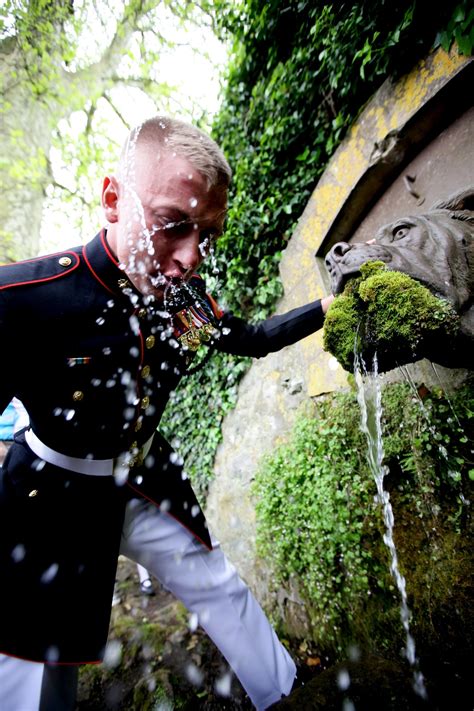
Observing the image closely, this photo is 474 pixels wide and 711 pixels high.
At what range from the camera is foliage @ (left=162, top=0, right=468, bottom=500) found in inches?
80.4

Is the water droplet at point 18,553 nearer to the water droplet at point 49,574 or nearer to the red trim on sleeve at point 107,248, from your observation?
the water droplet at point 49,574

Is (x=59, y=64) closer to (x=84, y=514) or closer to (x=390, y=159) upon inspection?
(x=390, y=159)

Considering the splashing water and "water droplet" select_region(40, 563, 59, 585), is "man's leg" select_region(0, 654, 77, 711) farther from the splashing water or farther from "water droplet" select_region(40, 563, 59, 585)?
the splashing water

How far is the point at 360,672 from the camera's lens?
135cm

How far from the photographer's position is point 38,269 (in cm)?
141

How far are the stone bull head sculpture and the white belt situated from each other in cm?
125

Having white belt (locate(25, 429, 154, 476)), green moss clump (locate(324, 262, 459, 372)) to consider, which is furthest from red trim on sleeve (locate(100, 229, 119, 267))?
green moss clump (locate(324, 262, 459, 372))

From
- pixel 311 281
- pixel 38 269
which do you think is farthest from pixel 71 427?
pixel 311 281

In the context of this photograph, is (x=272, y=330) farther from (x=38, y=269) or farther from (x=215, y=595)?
(x=215, y=595)

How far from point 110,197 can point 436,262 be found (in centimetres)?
130

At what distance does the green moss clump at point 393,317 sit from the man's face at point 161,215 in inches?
24.9

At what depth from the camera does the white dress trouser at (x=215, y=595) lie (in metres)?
1.70

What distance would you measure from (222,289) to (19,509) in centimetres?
268

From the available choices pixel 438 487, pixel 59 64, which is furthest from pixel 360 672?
pixel 59 64
